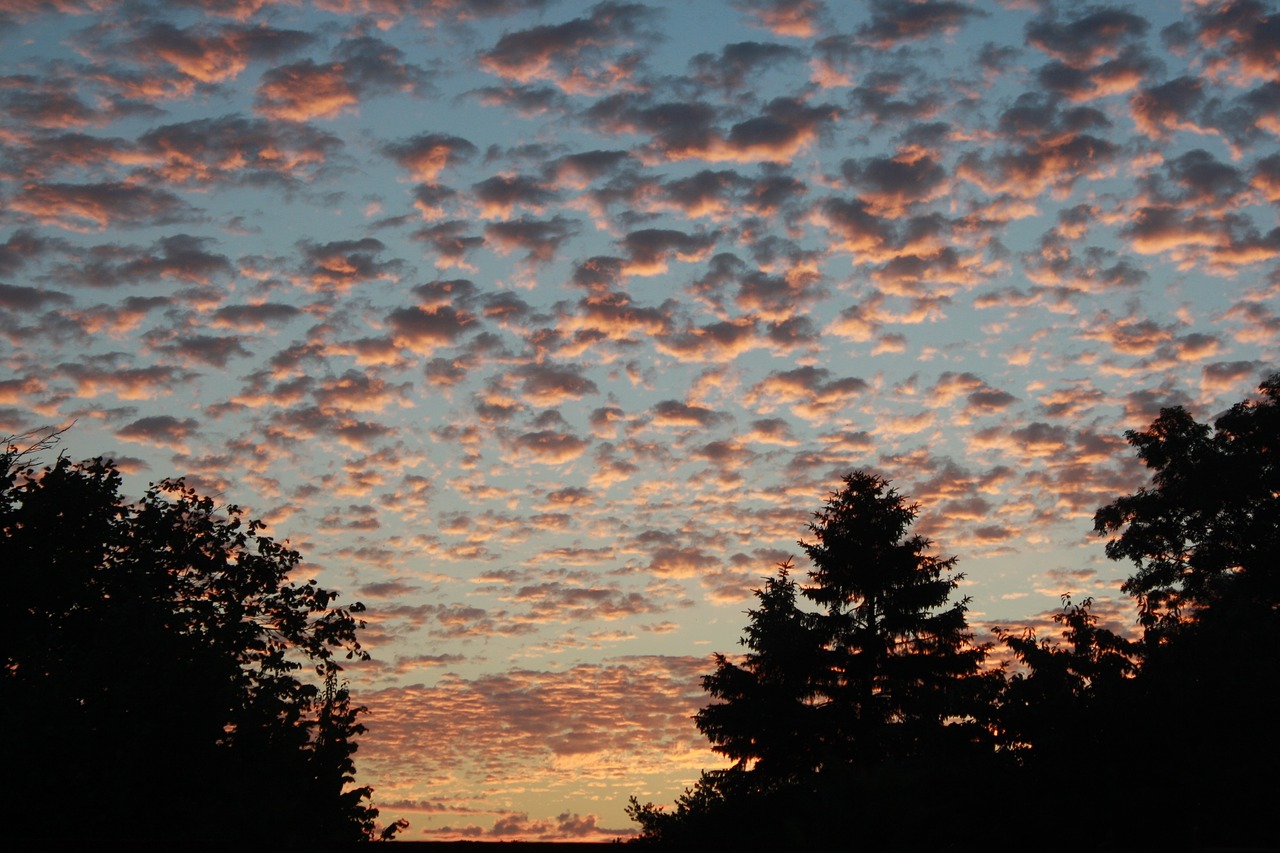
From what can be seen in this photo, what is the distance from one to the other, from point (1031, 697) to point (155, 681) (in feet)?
76.3

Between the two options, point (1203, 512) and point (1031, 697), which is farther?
point (1203, 512)

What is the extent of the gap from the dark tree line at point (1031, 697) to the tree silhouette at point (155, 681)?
1011 centimetres

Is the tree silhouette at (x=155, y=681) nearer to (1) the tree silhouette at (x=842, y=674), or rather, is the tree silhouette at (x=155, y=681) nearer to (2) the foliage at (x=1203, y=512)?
(1) the tree silhouette at (x=842, y=674)

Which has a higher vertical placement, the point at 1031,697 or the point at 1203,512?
the point at 1203,512

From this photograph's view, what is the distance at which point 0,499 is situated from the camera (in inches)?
1489

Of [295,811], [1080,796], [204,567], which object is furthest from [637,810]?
[295,811]

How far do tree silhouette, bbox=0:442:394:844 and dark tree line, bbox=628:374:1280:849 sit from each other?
10.1 meters

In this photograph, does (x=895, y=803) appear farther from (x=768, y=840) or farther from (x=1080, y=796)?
(x=768, y=840)

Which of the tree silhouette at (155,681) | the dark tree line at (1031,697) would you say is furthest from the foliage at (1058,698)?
the tree silhouette at (155,681)

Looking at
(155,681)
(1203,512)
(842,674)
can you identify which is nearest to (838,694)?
(842,674)

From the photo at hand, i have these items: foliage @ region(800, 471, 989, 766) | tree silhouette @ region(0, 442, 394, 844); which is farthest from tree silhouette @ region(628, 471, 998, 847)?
tree silhouette @ region(0, 442, 394, 844)

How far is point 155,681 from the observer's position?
30094mm

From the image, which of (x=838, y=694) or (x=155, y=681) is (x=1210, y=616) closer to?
(x=838, y=694)

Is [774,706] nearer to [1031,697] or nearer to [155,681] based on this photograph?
[1031,697]
